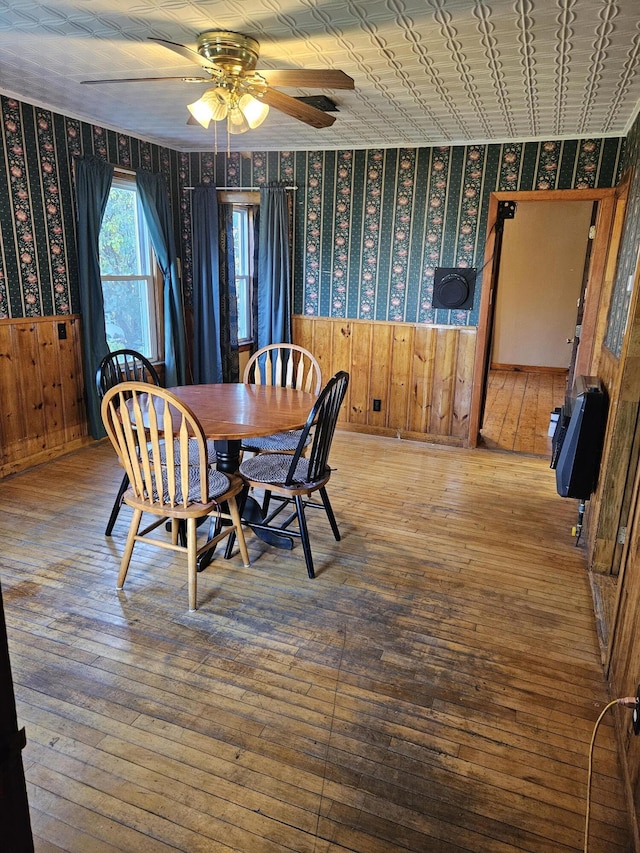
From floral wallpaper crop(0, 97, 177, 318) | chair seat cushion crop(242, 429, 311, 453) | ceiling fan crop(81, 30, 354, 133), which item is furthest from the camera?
floral wallpaper crop(0, 97, 177, 318)

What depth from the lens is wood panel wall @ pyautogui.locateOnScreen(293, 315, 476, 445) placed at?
4945mm

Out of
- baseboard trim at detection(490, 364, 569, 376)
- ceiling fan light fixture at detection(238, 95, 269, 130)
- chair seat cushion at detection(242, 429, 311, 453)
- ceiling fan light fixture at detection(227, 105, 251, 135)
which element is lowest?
baseboard trim at detection(490, 364, 569, 376)

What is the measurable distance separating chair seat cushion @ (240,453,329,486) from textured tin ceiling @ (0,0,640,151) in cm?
196

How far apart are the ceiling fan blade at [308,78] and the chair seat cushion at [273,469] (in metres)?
1.70

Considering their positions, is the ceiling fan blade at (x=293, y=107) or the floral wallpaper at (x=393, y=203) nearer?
the ceiling fan blade at (x=293, y=107)

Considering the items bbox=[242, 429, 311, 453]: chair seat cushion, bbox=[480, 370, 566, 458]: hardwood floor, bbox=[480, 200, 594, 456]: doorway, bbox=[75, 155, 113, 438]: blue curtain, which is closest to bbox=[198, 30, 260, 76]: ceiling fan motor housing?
bbox=[242, 429, 311, 453]: chair seat cushion

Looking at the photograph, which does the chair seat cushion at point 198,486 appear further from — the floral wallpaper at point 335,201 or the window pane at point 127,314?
the window pane at point 127,314

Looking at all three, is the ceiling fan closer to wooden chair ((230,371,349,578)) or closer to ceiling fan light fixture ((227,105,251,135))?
ceiling fan light fixture ((227,105,251,135))

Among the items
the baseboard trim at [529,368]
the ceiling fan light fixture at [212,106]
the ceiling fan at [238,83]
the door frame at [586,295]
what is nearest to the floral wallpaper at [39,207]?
the ceiling fan at [238,83]

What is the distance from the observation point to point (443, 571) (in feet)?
9.42

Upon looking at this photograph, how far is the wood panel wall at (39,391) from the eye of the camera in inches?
152

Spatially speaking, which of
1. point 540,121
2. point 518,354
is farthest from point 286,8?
point 518,354

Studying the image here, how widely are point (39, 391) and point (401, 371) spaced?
2.92 meters

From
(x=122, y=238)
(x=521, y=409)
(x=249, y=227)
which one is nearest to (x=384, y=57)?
(x=122, y=238)
